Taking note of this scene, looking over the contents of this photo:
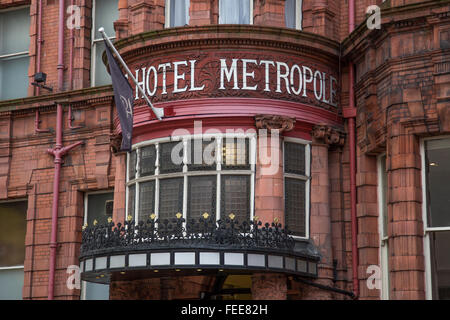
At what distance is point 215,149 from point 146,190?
186 cm

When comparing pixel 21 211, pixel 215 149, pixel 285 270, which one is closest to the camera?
pixel 285 270

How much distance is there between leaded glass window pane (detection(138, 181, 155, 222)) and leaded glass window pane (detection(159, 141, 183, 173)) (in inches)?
19.1

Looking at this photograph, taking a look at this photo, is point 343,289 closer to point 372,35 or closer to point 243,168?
point 243,168

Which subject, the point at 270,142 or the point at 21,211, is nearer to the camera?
the point at 270,142

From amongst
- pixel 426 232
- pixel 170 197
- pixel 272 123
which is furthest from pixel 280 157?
pixel 426 232

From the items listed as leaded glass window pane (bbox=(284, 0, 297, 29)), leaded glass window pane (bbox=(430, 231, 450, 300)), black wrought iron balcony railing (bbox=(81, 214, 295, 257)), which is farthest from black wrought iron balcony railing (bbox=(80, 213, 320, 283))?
leaded glass window pane (bbox=(284, 0, 297, 29))

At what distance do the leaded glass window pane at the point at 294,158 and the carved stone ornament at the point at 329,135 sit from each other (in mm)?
442

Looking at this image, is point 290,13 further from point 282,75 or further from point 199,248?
point 199,248

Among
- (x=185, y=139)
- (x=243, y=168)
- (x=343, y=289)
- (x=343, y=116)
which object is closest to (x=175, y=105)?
(x=185, y=139)

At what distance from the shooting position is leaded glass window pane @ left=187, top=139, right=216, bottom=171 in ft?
66.7

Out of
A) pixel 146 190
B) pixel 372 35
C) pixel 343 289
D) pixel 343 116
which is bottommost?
pixel 343 289

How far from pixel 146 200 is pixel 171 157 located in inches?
44.0

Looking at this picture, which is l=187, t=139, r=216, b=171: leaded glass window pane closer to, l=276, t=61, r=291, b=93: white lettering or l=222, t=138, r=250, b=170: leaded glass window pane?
l=222, t=138, r=250, b=170: leaded glass window pane

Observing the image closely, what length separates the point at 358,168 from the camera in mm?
20891
